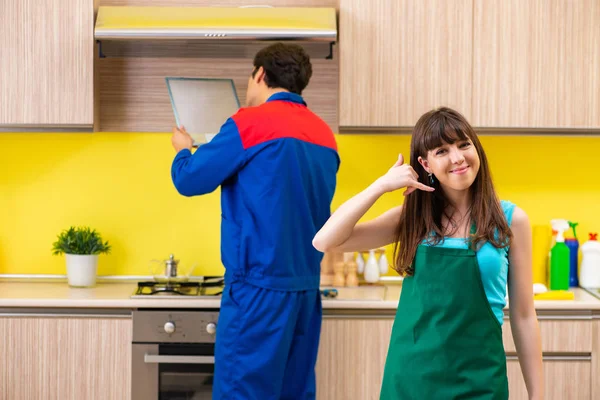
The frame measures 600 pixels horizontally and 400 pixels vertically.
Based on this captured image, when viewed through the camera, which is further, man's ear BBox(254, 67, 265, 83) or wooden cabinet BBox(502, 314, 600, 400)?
wooden cabinet BBox(502, 314, 600, 400)

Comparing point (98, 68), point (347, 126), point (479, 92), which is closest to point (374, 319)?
point (347, 126)

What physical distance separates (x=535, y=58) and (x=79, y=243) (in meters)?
2.00

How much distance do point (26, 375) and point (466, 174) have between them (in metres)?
2.03

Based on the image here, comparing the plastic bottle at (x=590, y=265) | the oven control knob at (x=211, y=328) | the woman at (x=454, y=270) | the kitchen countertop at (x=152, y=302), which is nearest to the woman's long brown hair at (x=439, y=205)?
the woman at (x=454, y=270)

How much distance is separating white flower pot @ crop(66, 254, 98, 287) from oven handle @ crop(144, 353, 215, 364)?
20.4 inches

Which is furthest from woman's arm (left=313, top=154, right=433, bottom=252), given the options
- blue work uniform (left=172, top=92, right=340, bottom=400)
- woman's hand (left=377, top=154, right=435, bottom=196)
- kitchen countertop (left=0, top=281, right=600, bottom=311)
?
kitchen countertop (left=0, top=281, right=600, bottom=311)

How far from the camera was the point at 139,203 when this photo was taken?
364 centimetres

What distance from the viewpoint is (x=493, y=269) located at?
191 centimetres

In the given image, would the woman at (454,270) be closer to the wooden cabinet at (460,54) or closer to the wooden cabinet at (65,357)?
the wooden cabinet at (460,54)

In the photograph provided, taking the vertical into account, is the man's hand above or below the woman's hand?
above

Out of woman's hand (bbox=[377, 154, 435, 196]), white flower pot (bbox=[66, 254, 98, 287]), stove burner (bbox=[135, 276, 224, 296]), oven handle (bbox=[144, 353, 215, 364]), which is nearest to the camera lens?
woman's hand (bbox=[377, 154, 435, 196])

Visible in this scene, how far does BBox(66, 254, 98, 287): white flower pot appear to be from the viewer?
340 cm

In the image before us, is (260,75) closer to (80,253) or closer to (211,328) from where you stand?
(211,328)

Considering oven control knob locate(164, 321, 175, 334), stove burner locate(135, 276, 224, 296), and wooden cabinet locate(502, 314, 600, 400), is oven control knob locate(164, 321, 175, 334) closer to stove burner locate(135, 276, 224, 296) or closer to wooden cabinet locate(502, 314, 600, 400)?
stove burner locate(135, 276, 224, 296)
